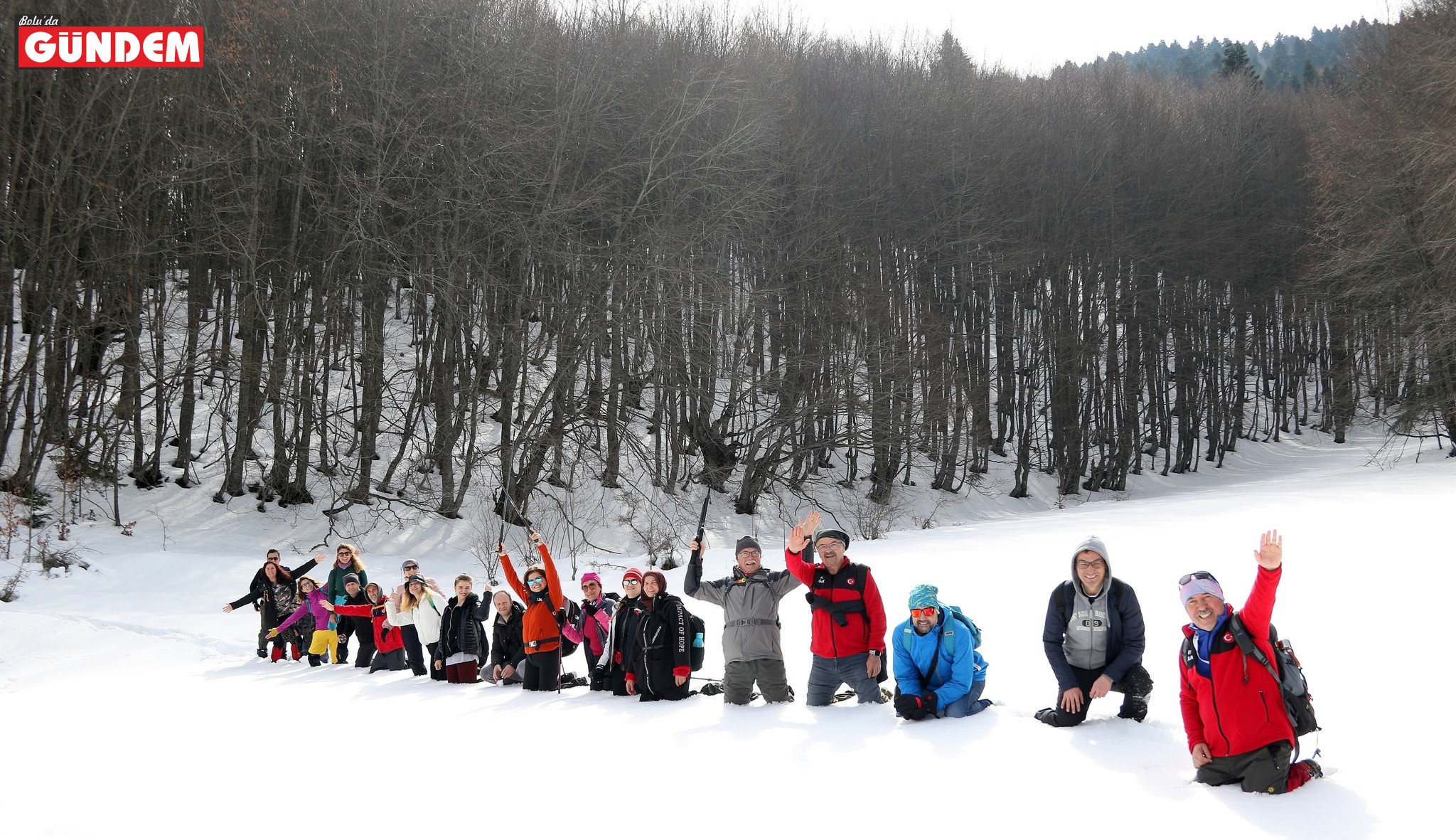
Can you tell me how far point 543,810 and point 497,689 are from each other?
4558 millimetres

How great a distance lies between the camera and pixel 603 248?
73.0 ft

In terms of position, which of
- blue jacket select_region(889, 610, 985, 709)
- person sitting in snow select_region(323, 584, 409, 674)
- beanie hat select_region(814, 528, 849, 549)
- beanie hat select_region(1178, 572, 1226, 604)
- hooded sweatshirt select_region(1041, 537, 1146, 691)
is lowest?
person sitting in snow select_region(323, 584, 409, 674)

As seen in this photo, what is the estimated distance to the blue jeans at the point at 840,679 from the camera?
7242 mm

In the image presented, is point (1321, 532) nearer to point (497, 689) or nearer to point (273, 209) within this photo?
point (497, 689)

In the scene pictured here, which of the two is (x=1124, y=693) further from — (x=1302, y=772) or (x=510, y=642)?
(x=510, y=642)

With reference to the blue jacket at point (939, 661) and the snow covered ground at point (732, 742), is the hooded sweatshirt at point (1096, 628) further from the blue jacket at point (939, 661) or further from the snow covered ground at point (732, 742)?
the blue jacket at point (939, 661)

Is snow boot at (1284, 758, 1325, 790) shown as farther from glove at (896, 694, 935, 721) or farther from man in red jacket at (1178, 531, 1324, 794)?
glove at (896, 694, 935, 721)

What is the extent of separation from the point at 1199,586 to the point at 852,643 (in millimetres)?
2812

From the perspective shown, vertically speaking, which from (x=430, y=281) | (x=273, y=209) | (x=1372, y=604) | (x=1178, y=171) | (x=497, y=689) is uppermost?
(x=1178, y=171)

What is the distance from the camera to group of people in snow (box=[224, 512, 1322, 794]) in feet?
15.9

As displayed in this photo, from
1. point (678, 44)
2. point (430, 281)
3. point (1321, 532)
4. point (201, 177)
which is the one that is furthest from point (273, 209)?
point (1321, 532)

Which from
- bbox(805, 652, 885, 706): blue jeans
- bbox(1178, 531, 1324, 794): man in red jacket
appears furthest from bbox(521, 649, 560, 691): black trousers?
bbox(1178, 531, 1324, 794): man in red jacket

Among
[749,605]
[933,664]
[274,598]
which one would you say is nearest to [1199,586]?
[933,664]

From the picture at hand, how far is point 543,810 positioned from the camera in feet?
17.5
